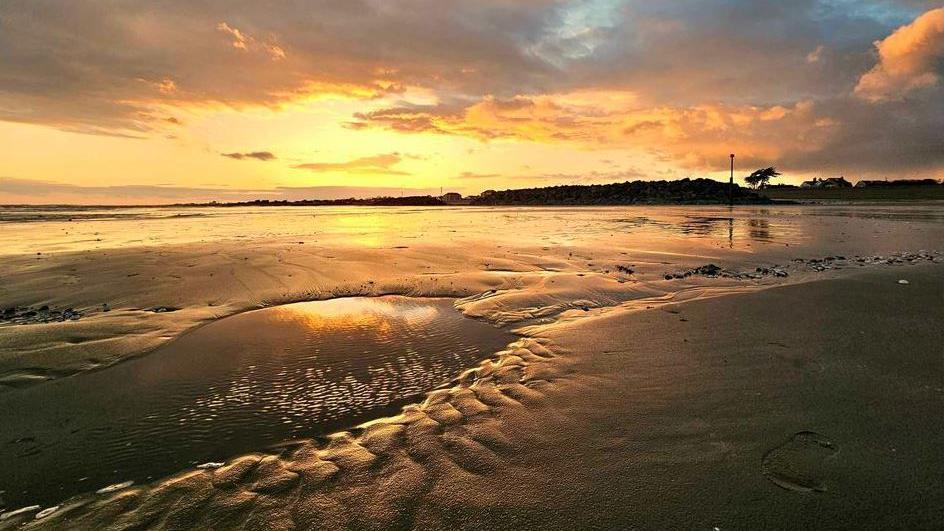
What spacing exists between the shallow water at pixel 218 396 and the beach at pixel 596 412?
0.53 ft

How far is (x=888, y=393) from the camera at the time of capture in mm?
3303

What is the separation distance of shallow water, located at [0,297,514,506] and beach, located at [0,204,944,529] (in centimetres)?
16

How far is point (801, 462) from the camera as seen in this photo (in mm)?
2504

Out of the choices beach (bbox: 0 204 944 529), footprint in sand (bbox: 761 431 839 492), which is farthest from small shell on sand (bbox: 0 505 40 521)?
footprint in sand (bbox: 761 431 839 492)

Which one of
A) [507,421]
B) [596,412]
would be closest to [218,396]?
[507,421]

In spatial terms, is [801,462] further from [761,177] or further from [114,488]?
[761,177]

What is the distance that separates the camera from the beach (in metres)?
2.22

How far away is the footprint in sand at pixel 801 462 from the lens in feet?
7.62

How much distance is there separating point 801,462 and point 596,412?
1198 mm

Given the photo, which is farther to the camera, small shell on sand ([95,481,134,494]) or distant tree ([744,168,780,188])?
distant tree ([744,168,780,188])

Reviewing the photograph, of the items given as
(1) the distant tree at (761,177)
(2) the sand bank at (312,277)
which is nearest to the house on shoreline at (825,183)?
(1) the distant tree at (761,177)

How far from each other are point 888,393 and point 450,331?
3.99 m

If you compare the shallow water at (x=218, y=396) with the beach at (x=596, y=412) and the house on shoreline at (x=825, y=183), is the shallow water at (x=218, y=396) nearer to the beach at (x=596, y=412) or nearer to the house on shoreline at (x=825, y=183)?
the beach at (x=596, y=412)

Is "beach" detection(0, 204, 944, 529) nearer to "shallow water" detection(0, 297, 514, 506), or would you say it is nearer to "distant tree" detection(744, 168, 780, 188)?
"shallow water" detection(0, 297, 514, 506)
